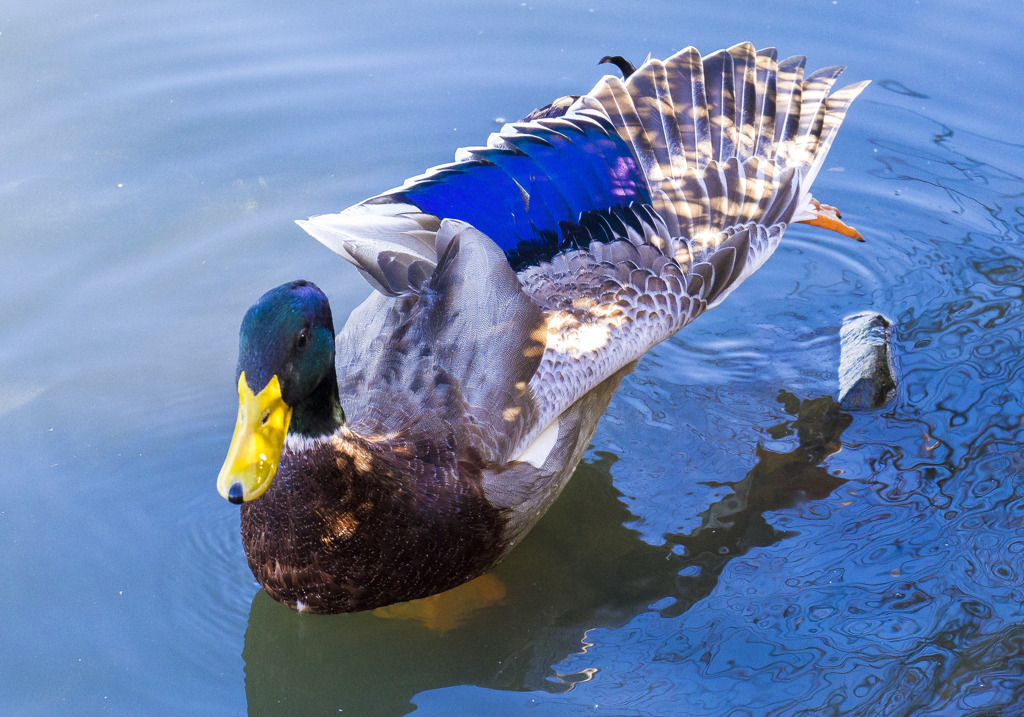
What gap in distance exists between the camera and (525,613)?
385 centimetres

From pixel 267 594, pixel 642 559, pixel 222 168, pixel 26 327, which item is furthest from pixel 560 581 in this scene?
pixel 222 168

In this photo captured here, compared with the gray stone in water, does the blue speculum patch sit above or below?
above

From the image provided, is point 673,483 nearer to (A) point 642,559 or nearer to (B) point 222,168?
(A) point 642,559

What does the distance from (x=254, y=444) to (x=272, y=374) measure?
192 millimetres

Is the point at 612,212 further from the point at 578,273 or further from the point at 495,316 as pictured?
the point at 495,316

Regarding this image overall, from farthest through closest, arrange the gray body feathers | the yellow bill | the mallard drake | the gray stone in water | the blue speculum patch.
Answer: the gray stone in water
the blue speculum patch
the gray body feathers
the mallard drake
the yellow bill

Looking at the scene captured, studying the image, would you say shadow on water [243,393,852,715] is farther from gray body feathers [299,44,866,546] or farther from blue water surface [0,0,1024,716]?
gray body feathers [299,44,866,546]

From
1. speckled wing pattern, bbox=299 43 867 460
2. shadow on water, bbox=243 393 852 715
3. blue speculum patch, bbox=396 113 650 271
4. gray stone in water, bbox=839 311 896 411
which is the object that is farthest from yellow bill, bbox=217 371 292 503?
gray stone in water, bbox=839 311 896 411

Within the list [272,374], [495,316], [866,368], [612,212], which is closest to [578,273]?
[612,212]

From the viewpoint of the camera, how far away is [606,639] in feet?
12.2

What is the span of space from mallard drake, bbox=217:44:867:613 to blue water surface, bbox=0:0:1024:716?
349 mm

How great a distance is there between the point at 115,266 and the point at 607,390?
2.48 metres

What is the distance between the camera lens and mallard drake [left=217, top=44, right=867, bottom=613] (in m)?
3.26

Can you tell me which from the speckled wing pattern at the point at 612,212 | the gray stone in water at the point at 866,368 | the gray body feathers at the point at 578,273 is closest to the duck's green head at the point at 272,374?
the gray body feathers at the point at 578,273
